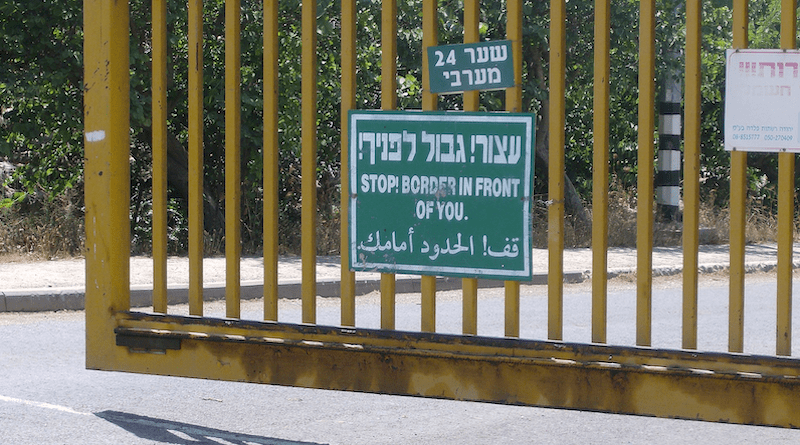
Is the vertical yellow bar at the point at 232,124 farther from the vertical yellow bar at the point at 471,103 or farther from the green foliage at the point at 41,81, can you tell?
the green foliage at the point at 41,81

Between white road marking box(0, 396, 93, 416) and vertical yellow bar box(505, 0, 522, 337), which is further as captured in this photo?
white road marking box(0, 396, 93, 416)

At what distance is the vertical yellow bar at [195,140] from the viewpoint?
170 inches

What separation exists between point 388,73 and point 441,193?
542 mm

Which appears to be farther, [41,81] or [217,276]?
[41,81]

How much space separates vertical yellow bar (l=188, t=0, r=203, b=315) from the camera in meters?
4.32

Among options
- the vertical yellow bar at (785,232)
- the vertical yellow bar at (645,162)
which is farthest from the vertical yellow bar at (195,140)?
the vertical yellow bar at (785,232)

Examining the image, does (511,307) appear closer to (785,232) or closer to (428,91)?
(428,91)

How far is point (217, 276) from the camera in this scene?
10898mm

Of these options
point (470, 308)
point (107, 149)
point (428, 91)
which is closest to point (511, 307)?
point (470, 308)

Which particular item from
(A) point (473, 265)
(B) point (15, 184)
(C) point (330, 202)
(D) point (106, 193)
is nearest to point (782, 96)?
(A) point (473, 265)

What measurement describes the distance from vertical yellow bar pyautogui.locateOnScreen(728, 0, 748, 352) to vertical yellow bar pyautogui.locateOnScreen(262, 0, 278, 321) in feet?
6.19

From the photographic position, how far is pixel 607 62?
3.72 meters

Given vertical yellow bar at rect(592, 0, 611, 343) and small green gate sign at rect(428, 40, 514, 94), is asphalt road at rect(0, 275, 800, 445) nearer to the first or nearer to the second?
vertical yellow bar at rect(592, 0, 611, 343)

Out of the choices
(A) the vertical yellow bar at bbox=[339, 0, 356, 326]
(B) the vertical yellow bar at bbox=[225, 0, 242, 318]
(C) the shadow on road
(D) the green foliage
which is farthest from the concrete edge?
(A) the vertical yellow bar at bbox=[339, 0, 356, 326]
